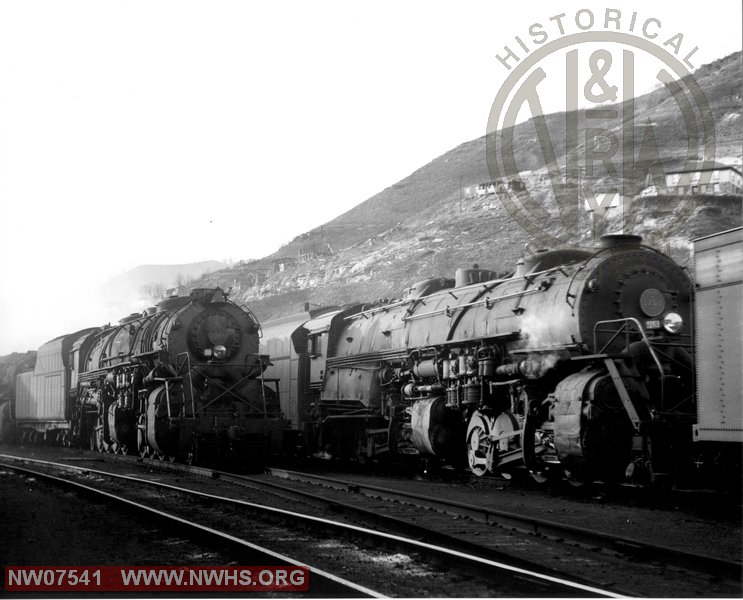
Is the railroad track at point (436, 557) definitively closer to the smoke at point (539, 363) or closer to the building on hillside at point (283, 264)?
the smoke at point (539, 363)

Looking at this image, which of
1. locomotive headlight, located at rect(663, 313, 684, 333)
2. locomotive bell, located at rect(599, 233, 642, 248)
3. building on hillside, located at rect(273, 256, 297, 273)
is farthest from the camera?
building on hillside, located at rect(273, 256, 297, 273)

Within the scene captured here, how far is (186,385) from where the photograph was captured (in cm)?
2019

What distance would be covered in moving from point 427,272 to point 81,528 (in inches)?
2100

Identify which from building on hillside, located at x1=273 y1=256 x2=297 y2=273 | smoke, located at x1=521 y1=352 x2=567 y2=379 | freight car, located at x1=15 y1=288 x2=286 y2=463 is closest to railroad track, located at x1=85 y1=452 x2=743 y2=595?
smoke, located at x1=521 y1=352 x2=567 y2=379

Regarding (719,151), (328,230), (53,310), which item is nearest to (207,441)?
(719,151)

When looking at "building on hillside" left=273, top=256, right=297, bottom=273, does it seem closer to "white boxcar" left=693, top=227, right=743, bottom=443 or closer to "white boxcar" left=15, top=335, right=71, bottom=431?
"white boxcar" left=15, top=335, right=71, bottom=431

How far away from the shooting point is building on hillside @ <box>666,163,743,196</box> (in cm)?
5988

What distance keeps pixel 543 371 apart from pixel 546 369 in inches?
3.0

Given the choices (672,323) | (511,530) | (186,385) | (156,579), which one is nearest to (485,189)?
(186,385)

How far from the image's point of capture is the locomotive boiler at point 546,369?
1235 cm

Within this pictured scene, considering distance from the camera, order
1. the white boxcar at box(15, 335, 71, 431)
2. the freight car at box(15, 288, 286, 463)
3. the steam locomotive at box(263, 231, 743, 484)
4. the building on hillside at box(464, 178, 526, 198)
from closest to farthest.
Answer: the steam locomotive at box(263, 231, 743, 484), the freight car at box(15, 288, 286, 463), the white boxcar at box(15, 335, 71, 431), the building on hillside at box(464, 178, 526, 198)

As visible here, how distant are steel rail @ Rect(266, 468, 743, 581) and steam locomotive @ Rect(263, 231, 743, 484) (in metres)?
2.07

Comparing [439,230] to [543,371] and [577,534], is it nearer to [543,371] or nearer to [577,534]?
[543,371]

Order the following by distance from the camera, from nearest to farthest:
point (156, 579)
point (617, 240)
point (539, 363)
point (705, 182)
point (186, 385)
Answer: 1. point (156, 579)
2. point (539, 363)
3. point (617, 240)
4. point (186, 385)
5. point (705, 182)
